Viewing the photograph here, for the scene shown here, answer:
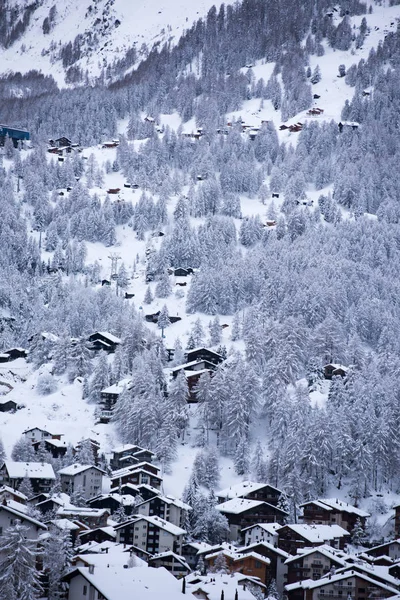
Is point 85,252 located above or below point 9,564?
below

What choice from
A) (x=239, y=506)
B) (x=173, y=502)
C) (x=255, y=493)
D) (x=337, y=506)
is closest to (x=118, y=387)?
(x=255, y=493)

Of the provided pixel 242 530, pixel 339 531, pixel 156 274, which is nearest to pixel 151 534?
pixel 242 530

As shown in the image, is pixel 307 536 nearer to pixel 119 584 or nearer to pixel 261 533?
pixel 261 533

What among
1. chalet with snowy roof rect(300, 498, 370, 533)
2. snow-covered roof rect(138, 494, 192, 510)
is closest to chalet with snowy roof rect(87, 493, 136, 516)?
snow-covered roof rect(138, 494, 192, 510)

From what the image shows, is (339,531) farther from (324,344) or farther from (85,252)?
(85,252)

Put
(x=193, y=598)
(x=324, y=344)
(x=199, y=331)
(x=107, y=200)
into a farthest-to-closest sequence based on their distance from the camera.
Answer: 1. (x=107, y=200)
2. (x=199, y=331)
3. (x=324, y=344)
4. (x=193, y=598)

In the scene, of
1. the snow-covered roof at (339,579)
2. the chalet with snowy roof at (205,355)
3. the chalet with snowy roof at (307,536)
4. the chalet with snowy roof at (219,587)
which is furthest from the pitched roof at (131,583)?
the chalet with snowy roof at (205,355)

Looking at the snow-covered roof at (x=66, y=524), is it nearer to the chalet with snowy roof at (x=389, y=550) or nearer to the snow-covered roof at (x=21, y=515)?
the snow-covered roof at (x=21, y=515)

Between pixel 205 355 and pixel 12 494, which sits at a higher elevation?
pixel 12 494
